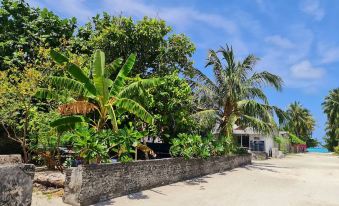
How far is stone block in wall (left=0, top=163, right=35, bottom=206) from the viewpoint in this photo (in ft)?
17.3

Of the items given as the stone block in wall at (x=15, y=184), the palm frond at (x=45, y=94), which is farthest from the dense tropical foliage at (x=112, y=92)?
the stone block in wall at (x=15, y=184)

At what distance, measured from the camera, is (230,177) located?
1697cm

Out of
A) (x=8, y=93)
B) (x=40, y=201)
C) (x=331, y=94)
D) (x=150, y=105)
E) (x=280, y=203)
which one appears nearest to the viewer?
(x=40, y=201)

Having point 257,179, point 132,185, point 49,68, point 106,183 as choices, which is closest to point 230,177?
point 257,179

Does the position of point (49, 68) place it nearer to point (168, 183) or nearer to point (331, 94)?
point (168, 183)

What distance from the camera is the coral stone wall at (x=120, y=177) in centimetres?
913

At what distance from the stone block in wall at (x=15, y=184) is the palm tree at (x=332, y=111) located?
58.7 meters

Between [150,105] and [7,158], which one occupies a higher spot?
[150,105]

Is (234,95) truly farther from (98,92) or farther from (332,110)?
(332,110)

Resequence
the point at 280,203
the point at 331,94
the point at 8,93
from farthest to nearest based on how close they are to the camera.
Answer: the point at 331,94, the point at 8,93, the point at 280,203

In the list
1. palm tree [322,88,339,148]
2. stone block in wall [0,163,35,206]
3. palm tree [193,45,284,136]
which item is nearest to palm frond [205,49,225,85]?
palm tree [193,45,284,136]

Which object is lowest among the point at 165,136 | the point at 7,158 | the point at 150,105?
the point at 7,158

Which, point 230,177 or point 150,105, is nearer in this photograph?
point 150,105

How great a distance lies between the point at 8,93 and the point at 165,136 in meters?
7.49
